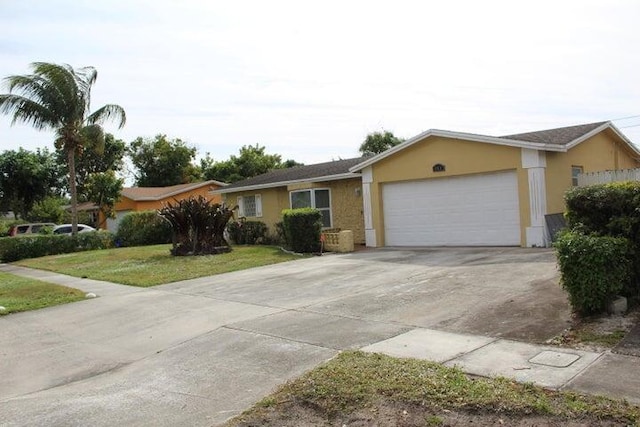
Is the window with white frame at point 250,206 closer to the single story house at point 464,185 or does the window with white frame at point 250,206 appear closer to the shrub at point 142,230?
the single story house at point 464,185

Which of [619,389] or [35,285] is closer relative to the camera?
[619,389]

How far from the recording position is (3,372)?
6.78 metres

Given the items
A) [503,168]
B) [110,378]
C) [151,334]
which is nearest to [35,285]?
[151,334]

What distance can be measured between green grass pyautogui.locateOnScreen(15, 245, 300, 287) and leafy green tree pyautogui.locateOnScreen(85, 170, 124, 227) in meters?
14.8

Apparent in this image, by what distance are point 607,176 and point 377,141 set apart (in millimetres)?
29240

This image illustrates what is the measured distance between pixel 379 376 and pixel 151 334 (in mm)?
4306

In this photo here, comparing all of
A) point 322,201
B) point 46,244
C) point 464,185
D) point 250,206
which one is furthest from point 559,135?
point 46,244

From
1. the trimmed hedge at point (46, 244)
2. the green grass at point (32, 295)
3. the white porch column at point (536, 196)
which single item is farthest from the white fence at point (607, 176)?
the trimmed hedge at point (46, 244)

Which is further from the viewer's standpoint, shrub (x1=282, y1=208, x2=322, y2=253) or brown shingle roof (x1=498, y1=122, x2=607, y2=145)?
shrub (x1=282, y1=208, x2=322, y2=253)

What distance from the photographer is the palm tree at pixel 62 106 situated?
23.8m

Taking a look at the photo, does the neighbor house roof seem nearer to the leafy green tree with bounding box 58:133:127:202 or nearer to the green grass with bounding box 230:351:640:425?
the green grass with bounding box 230:351:640:425

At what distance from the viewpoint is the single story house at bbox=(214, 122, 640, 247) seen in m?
14.9

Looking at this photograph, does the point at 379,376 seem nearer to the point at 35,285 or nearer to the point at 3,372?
the point at 3,372

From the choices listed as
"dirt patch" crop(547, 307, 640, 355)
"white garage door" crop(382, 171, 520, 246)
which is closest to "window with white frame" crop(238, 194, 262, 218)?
"white garage door" crop(382, 171, 520, 246)
